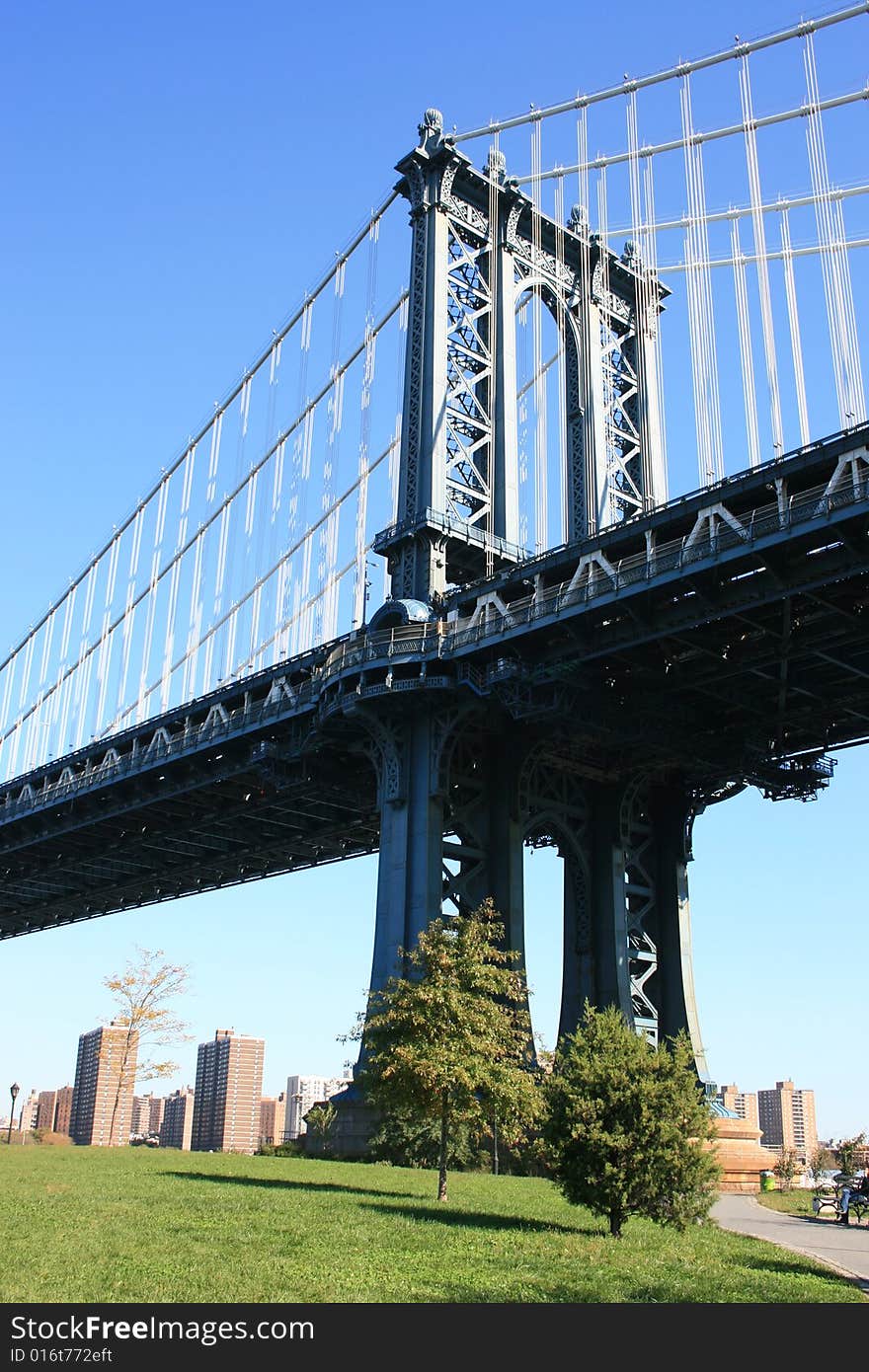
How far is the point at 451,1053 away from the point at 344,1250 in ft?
34.8

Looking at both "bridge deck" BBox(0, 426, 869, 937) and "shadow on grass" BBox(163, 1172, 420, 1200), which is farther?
"bridge deck" BBox(0, 426, 869, 937)

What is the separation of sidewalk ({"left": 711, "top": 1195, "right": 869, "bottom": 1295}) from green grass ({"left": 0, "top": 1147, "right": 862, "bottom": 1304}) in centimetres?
90

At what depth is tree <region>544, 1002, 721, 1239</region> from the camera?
24234 millimetres

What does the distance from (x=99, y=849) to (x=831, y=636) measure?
60.0 metres

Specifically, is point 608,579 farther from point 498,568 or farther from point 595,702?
point 498,568

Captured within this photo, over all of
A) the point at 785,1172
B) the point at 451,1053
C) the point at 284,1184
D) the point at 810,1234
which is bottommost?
the point at 810,1234

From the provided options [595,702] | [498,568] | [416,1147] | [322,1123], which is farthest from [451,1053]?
[498,568]

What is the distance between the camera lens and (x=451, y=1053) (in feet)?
99.3

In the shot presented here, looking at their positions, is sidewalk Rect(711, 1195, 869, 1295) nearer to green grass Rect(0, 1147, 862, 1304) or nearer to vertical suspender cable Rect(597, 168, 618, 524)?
green grass Rect(0, 1147, 862, 1304)

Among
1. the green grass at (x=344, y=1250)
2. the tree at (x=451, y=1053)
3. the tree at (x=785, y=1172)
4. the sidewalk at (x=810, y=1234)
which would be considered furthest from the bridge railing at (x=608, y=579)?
the tree at (x=785, y=1172)

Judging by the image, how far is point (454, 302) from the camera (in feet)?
191

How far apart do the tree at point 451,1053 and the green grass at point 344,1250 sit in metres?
1.97

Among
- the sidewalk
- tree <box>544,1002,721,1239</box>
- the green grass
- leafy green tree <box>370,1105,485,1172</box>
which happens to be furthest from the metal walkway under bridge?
the green grass
